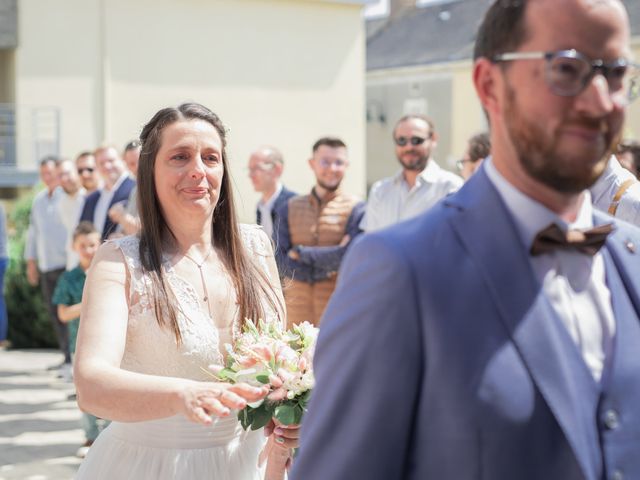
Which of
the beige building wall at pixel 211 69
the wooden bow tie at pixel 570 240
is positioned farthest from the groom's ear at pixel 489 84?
the beige building wall at pixel 211 69

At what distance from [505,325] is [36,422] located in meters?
7.94

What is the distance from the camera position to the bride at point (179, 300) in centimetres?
343

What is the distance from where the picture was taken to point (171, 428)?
11.6 feet

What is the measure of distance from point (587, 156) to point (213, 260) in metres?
2.16

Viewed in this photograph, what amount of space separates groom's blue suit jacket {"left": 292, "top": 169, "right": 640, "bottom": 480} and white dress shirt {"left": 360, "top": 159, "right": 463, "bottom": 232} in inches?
229

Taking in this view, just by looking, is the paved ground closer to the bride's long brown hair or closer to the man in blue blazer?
the man in blue blazer

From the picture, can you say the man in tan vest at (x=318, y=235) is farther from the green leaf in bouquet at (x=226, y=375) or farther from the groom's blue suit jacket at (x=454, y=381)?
the groom's blue suit jacket at (x=454, y=381)

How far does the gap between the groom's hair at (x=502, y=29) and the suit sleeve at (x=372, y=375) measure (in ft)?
1.31

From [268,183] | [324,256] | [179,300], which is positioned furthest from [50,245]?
[179,300]

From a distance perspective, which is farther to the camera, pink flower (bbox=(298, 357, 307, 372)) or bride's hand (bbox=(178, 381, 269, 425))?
pink flower (bbox=(298, 357, 307, 372))

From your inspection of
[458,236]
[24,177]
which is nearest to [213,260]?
[458,236]

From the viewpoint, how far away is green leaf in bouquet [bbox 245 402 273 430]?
3.28 m

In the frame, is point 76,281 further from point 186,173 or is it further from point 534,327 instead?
point 534,327

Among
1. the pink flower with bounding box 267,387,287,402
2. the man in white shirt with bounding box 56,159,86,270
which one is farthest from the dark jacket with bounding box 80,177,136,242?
the pink flower with bounding box 267,387,287,402
